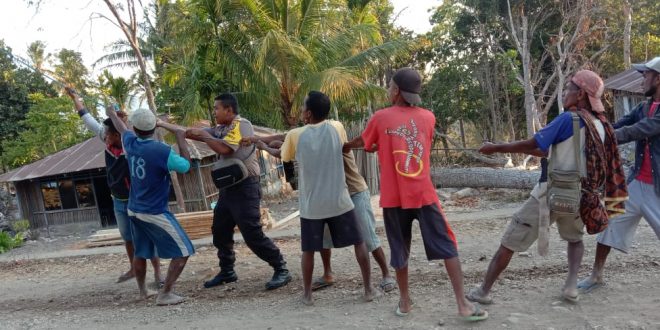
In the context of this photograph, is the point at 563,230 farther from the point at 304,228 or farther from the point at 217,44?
the point at 217,44

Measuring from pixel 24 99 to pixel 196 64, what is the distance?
59.4ft

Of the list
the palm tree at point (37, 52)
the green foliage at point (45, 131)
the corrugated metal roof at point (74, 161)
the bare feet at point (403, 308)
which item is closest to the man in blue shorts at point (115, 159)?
the bare feet at point (403, 308)

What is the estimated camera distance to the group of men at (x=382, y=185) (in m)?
3.51

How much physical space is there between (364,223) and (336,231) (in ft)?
1.26

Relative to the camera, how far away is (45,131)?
21688 mm

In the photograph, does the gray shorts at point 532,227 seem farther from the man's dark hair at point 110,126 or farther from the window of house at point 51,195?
the window of house at point 51,195

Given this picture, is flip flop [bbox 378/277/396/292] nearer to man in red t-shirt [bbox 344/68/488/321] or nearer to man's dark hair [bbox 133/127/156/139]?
man in red t-shirt [bbox 344/68/488/321]

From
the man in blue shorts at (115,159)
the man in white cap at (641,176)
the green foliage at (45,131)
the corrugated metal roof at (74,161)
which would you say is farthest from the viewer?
the green foliage at (45,131)

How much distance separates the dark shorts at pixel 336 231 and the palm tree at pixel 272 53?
25.6 feet

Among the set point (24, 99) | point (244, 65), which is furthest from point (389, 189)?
point (24, 99)

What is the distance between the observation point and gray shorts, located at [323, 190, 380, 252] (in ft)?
14.3

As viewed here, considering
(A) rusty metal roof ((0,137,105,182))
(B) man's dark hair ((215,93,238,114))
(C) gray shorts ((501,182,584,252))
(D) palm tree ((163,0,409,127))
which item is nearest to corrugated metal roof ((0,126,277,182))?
(A) rusty metal roof ((0,137,105,182))

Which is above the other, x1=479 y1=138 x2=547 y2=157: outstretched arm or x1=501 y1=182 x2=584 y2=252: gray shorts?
x1=479 y1=138 x2=547 y2=157: outstretched arm

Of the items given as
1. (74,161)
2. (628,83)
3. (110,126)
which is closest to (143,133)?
(110,126)
